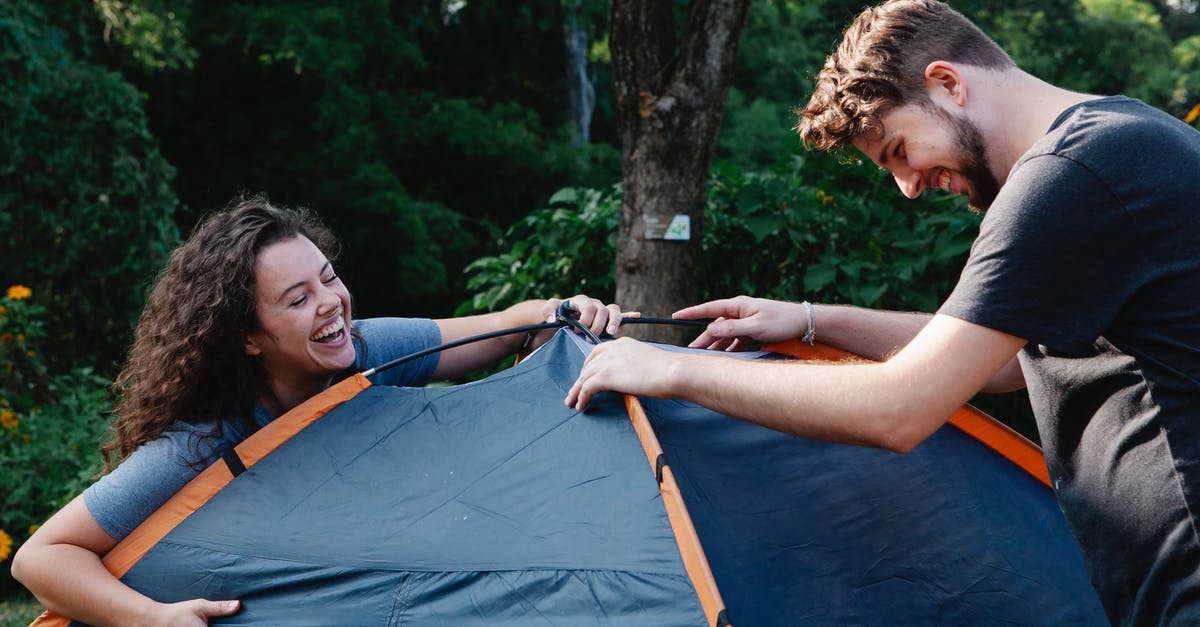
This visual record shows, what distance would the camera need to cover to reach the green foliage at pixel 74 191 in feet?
19.4

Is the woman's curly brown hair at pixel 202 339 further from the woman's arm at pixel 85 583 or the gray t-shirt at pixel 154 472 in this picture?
the woman's arm at pixel 85 583

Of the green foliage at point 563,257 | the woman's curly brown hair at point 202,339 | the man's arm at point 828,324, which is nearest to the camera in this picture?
the woman's curly brown hair at point 202,339

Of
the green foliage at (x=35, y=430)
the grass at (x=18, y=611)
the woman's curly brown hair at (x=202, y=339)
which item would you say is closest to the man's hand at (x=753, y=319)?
A: the woman's curly brown hair at (x=202, y=339)

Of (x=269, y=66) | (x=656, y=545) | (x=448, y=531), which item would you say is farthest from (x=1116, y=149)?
(x=269, y=66)

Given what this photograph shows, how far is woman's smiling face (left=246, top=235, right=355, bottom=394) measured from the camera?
2062 mm

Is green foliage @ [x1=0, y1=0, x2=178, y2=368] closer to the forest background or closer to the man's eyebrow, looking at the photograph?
the forest background

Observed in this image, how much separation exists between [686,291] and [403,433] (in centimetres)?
184

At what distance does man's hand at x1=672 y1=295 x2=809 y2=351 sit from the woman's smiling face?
763 millimetres

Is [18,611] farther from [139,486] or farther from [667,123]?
[667,123]

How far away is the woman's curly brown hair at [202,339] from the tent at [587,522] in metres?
0.20

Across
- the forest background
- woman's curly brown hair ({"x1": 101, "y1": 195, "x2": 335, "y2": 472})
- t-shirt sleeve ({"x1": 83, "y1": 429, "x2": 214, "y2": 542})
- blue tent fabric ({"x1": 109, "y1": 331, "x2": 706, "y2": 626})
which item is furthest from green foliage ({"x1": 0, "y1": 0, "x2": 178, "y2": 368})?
blue tent fabric ({"x1": 109, "y1": 331, "x2": 706, "y2": 626})

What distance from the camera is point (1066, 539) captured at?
6.57ft

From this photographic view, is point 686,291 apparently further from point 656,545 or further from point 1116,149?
point 1116,149

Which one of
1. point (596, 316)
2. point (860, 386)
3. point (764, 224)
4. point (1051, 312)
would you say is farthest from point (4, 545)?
point (1051, 312)
